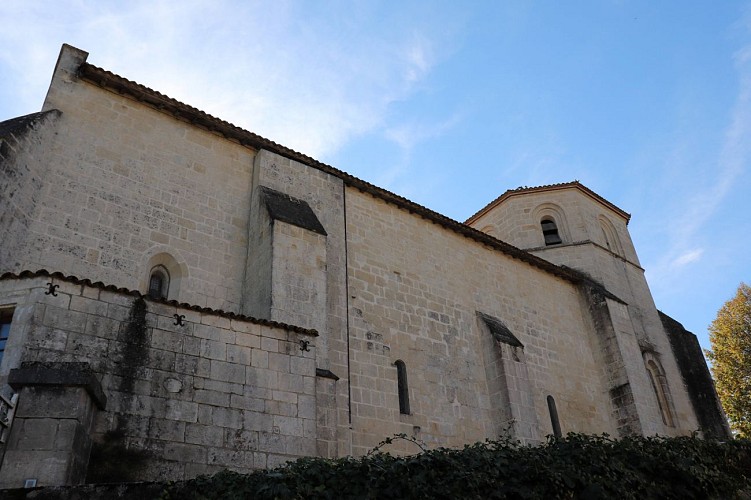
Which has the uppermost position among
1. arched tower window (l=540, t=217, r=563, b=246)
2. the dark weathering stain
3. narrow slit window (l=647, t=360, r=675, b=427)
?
arched tower window (l=540, t=217, r=563, b=246)

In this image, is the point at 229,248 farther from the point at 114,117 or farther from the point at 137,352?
the point at 137,352

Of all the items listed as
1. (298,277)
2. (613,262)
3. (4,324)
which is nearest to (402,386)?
(298,277)

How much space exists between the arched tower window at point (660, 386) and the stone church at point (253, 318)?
0.24 feet

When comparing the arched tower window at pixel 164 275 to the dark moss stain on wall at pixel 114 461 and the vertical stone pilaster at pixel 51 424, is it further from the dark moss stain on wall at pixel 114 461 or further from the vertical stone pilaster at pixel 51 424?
the vertical stone pilaster at pixel 51 424

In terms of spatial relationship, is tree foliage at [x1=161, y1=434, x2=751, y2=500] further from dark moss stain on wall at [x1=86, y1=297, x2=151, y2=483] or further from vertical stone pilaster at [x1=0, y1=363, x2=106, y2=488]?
dark moss stain on wall at [x1=86, y1=297, x2=151, y2=483]

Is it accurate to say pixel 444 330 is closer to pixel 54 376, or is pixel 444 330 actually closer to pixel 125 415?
pixel 125 415

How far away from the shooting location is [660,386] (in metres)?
15.9

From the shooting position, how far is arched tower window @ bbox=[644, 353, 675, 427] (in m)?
15.3

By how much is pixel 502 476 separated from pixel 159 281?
630 cm

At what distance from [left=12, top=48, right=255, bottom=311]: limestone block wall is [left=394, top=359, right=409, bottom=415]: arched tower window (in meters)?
3.26

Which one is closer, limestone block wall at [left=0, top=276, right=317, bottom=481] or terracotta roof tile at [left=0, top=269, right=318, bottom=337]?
limestone block wall at [left=0, top=276, right=317, bottom=481]

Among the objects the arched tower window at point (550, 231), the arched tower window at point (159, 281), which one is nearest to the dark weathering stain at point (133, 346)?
the arched tower window at point (159, 281)

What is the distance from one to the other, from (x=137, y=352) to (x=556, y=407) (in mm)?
9917

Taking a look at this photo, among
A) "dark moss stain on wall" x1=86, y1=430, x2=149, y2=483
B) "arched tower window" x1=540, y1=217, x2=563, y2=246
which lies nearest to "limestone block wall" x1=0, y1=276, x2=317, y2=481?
"dark moss stain on wall" x1=86, y1=430, x2=149, y2=483
